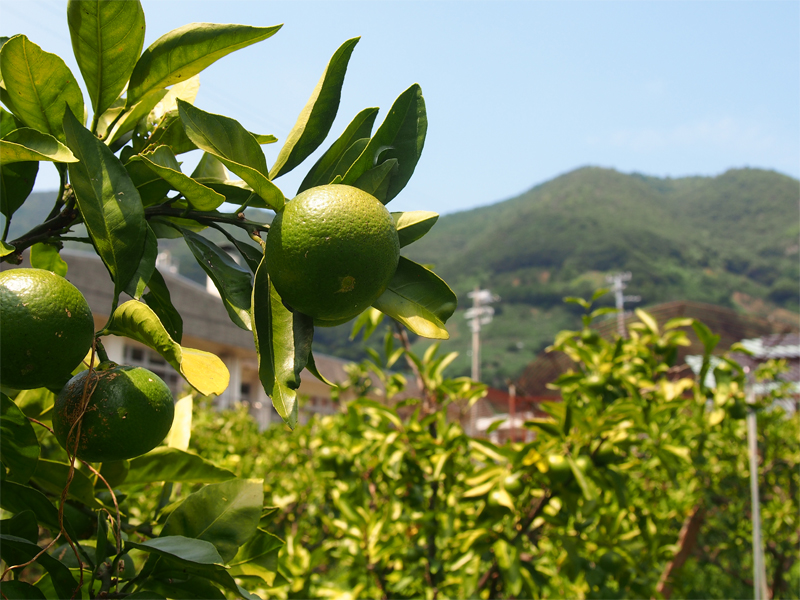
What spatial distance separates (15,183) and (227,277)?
309mm

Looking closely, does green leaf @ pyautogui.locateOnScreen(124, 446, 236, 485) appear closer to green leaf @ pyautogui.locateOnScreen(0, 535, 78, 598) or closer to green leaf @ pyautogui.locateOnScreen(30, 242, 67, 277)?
green leaf @ pyautogui.locateOnScreen(0, 535, 78, 598)

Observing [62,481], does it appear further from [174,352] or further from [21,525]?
[174,352]

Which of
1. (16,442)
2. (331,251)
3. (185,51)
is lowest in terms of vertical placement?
(16,442)

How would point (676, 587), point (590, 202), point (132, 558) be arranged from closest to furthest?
point (132, 558) < point (676, 587) < point (590, 202)

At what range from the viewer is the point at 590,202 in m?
60.7

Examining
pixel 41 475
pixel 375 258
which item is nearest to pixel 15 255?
pixel 41 475

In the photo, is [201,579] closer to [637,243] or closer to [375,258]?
[375,258]

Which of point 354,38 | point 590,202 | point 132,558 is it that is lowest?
point 132,558

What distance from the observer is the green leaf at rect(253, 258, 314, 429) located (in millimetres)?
566

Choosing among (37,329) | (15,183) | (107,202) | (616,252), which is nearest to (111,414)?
(37,329)

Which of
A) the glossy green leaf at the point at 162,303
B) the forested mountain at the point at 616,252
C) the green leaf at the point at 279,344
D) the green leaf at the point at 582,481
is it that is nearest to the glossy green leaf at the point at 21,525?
the glossy green leaf at the point at 162,303

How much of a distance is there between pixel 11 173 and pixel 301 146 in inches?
14.4

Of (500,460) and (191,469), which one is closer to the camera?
(191,469)

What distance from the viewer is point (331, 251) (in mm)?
573
